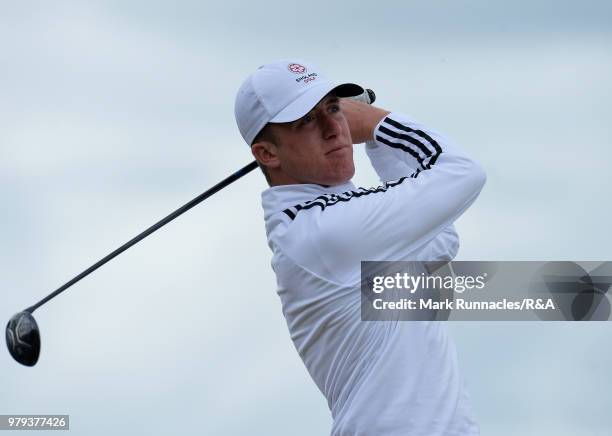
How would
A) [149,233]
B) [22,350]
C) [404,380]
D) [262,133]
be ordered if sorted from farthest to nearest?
[22,350], [149,233], [262,133], [404,380]

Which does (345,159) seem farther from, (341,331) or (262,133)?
(341,331)

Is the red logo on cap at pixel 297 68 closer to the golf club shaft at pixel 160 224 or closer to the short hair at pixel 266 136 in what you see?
the short hair at pixel 266 136

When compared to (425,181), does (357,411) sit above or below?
below

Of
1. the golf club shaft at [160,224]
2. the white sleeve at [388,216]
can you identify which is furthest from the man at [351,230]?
the golf club shaft at [160,224]

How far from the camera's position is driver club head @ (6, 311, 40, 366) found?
300 inches

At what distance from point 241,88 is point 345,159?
0.61 metres

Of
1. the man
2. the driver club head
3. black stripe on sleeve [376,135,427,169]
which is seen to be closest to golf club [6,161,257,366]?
the driver club head

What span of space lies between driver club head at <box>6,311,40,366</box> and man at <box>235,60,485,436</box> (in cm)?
302

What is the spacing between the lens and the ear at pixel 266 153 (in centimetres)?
503

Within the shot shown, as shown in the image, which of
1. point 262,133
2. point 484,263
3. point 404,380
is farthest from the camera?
point 484,263

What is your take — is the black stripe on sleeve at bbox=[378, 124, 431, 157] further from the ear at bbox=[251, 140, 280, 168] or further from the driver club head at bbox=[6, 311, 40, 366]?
the driver club head at bbox=[6, 311, 40, 366]

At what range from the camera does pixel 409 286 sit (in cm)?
489

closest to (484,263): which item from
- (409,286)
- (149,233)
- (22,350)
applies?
(409,286)

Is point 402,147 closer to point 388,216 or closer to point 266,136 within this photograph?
point 388,216
